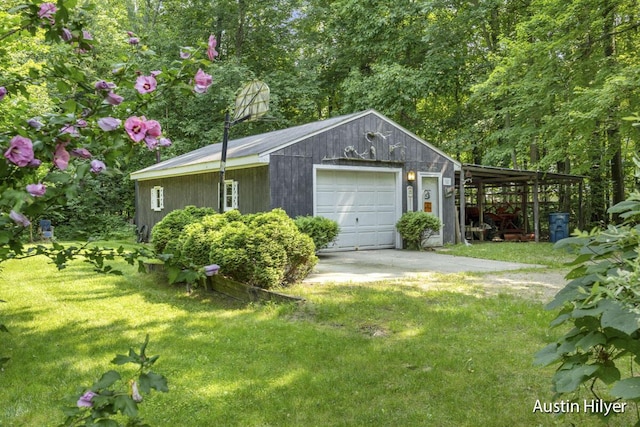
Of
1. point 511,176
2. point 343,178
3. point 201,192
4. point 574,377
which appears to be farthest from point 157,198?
point 574,377

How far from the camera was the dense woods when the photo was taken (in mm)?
13312

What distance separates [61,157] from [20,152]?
0.12 meters

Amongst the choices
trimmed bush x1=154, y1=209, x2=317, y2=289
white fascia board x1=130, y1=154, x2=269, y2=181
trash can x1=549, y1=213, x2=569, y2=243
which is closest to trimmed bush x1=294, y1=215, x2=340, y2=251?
white fascia board x1=130, y1=154, x2=269, y2=181

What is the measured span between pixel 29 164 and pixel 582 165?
13007 millimetres

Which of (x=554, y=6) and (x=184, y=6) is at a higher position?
(x=184, y=6)

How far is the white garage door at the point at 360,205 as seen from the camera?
35.6ft

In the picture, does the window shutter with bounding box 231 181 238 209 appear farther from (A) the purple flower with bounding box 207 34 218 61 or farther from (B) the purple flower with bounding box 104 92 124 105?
(B) the purple flower with bounding box 104 92 124 105

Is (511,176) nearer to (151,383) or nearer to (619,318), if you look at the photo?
(619,318)

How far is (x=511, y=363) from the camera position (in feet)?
12.0

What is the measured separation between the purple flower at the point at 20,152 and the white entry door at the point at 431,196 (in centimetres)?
1167

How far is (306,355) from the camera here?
3.99 meters

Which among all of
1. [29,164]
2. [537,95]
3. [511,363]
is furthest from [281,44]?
[29,164]

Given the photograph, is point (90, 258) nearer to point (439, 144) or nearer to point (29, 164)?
point (29, 164)

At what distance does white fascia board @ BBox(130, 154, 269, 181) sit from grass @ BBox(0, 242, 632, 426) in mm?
3919
